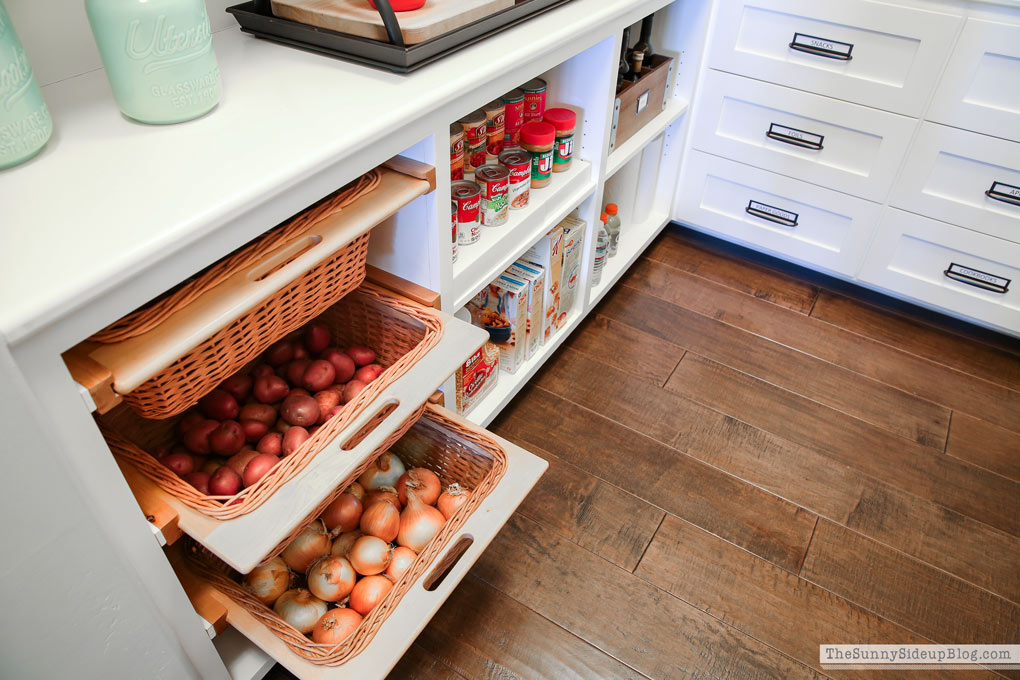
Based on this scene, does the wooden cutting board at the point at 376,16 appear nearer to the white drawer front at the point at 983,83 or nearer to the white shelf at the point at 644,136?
the white shelf at the point at 644,136

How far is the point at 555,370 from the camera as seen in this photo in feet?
5.47

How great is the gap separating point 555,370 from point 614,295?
36cm

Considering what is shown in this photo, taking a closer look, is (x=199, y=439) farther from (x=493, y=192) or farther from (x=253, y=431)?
(x=493, y=192)

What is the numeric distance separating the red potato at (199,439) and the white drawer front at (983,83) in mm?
1629

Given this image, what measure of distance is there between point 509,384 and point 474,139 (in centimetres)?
52

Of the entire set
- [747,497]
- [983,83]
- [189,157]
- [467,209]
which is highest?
[189,157]

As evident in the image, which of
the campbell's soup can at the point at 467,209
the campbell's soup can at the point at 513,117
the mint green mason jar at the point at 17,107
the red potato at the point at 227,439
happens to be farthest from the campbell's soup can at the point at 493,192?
the mint green mason jar at the point at 17,107

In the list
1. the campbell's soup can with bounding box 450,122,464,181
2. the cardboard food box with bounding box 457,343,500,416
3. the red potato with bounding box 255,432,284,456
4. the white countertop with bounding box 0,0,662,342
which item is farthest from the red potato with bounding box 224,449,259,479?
the campbell's soup can with bounding box 450,122,464,181

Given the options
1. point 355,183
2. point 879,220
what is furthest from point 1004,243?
point 355,183

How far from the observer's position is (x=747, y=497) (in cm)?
140

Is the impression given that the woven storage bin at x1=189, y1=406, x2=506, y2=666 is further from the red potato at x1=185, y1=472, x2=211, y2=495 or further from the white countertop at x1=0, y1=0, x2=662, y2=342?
the white countertop at x1=0, y1=0, x2=662, y2=342

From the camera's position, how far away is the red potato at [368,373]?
102 centimetres

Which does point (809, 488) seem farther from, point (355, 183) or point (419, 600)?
point (355, 183)

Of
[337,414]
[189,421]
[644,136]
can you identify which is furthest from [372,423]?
[644,136]
